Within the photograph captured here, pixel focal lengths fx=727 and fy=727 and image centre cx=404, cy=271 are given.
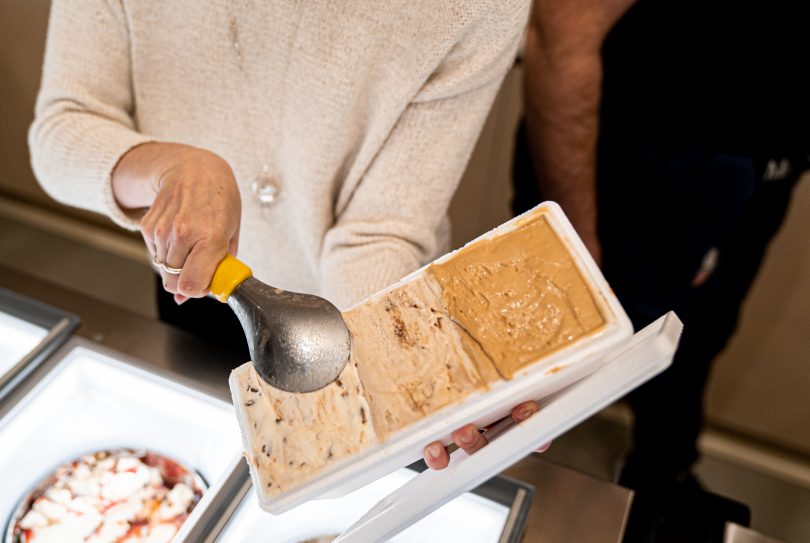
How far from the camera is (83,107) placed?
42.8 inches

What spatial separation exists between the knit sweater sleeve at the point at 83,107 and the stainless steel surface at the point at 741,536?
3.00ft

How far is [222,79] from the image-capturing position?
1096mm

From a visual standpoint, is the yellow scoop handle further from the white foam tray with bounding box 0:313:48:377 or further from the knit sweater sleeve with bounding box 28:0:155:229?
the white foam tray with bounding box 0:313:48:377

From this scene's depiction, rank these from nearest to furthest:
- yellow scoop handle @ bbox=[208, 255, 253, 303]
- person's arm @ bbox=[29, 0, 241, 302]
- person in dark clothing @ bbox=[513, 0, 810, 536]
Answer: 1. yellow scoop handle @ bbox=[208, 255, 253, 303]
2. person's arm @ bbox=[29, 0, 241, 302]
3. person in dark clothing @ bbox=[513, 0, 810, 536]

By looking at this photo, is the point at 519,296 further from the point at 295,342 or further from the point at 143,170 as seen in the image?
the point at 143,170

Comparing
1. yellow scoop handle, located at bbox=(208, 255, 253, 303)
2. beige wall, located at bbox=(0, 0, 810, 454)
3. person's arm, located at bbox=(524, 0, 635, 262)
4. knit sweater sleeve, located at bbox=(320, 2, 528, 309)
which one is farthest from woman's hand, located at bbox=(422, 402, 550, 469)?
beige wall, located at bbox=(0, 0, 810, 454)

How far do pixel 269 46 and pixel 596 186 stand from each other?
751 mm

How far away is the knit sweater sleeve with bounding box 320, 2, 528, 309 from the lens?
99 centimetres

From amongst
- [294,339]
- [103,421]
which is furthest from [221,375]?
[294,339]

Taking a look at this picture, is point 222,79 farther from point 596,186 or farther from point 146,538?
point 596,186

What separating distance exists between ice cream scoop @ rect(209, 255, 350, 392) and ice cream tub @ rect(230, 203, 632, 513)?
0.01 m

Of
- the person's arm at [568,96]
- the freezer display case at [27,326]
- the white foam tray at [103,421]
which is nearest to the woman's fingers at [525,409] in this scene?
the white foam tray at [103,421]

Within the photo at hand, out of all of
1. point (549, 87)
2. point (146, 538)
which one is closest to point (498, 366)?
point (146, 538)

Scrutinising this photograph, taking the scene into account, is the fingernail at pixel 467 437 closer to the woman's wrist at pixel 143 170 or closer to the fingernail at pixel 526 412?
the fingernail at pixel 526 412
